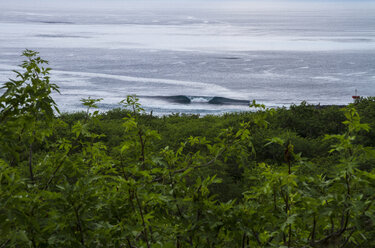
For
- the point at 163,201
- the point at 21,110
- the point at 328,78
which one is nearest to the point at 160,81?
the point at 328,78

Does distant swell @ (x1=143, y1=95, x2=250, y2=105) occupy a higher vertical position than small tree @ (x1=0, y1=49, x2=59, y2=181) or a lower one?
lower

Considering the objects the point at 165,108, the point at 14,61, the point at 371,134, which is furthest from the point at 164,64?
the point at 371,134

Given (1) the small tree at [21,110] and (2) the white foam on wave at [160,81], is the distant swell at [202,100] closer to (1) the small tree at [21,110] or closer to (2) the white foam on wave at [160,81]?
(2) the white foam on wave at [160,81]

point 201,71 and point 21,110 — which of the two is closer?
point 21,110

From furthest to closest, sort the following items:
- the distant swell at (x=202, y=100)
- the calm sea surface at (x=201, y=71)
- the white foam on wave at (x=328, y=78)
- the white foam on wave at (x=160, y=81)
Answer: the white foam on wave at (x=328, y=78) < the white foam on wave at (x=160, y=81) < the calm sea surface at (x=201, y=71) < the distant swell at (x=202, y=100)

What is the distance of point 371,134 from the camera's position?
41.7ft

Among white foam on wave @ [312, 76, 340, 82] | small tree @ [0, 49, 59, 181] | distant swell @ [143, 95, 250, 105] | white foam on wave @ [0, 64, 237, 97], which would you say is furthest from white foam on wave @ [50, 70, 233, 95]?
small tree @ [0, 49, 59, 181]

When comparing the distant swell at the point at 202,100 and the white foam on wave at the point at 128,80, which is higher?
the white foam on wave at the point at 128,80

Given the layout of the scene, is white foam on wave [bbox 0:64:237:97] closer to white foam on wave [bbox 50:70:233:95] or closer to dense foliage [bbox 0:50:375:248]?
white foam on wave [bbox 50:70:233:95]

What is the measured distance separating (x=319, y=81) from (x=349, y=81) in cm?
236

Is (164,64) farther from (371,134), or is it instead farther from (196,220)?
(196,220)

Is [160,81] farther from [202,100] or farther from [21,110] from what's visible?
[21,110]

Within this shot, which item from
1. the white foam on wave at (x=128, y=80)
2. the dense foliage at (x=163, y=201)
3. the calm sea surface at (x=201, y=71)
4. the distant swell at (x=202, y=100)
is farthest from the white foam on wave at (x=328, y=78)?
the dense foliage at (x=163, y=201)

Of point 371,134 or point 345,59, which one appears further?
point 345,59
